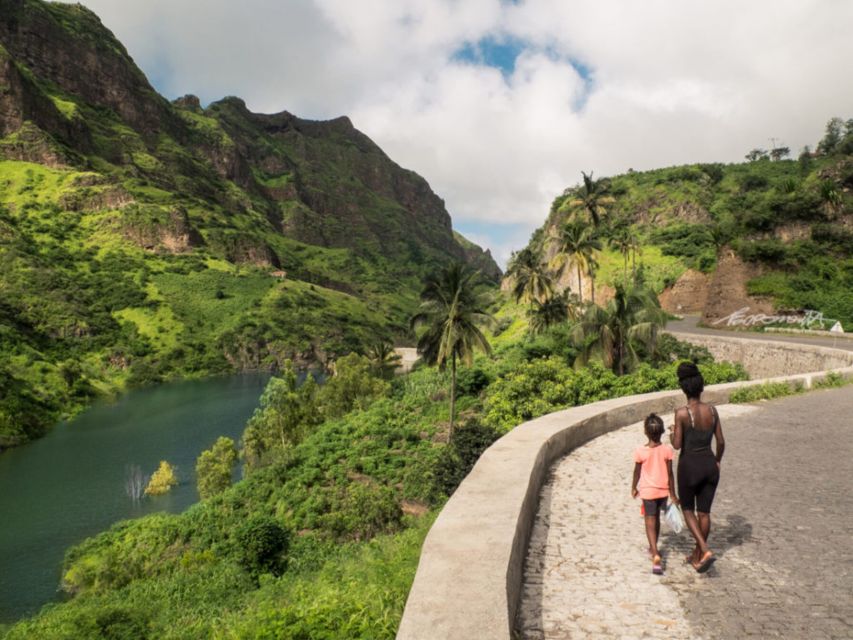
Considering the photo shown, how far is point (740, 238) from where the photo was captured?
47312mm

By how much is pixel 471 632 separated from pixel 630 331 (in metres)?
28.9

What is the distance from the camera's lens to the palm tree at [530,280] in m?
55.2

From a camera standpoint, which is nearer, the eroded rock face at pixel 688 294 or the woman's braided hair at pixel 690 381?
the woman's braided hair at pixel 690 381

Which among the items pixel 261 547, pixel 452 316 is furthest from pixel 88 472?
pixel 452 316

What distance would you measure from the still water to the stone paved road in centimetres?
4204

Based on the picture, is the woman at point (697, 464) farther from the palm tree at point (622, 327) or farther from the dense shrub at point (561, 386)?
the palm tree at point (622, 327)

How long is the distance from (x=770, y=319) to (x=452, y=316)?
24.9 metres

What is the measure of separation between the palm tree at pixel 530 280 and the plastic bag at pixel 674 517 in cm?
4953

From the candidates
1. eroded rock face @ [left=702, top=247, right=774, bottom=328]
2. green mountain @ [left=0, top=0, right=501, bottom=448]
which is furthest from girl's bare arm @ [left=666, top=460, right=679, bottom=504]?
green mountain @ [left=0, top=0, right=501, bottom=448]

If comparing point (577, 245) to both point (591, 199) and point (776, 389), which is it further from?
point (776, 389)

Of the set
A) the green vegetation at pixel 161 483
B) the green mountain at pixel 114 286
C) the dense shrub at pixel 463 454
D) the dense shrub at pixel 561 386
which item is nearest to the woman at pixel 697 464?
the dense shrub at pixel 463 454

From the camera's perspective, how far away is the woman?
5.58m

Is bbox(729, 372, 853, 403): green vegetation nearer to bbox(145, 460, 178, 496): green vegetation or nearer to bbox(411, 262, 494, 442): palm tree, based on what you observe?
bbox(411, 262, 494, 442): palm tree

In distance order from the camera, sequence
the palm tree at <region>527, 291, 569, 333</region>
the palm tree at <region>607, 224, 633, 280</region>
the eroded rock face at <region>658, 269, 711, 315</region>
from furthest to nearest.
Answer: the palm tree at <region>607, 224, 633, 280</region>
the eroded rock face at <region>658, 269, 711, 315</region>
the palm tree at <region>527, 291, 569, 333</region>
